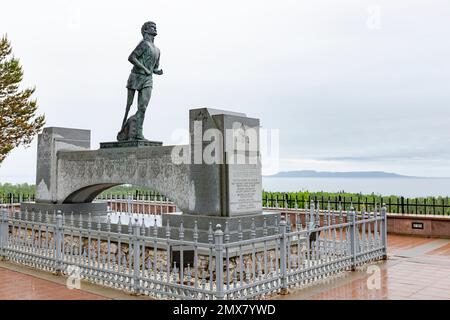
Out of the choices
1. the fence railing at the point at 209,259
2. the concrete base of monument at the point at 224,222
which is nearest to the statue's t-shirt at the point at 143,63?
the fence railing at the point at 209,259

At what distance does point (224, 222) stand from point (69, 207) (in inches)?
257

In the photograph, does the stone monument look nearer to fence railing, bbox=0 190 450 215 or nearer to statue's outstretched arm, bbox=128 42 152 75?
statue's outstretched arm, bbox=128 42 152 75

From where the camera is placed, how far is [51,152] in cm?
1346

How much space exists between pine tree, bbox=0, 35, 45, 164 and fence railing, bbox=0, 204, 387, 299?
1926cm

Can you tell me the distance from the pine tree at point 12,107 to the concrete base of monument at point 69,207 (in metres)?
15.1

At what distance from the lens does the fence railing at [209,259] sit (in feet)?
20.6

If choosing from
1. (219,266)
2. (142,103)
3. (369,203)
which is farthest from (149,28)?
(369,203)

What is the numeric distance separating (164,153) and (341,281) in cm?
474

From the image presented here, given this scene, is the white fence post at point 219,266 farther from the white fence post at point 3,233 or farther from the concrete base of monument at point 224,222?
the white fence post at point 3,233

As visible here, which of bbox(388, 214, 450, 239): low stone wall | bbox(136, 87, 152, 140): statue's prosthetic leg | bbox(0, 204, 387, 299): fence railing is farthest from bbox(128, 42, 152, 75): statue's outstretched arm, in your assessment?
bbox(388, 214, 450, 239): low stone wall

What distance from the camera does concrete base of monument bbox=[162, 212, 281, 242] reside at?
27.7ft
